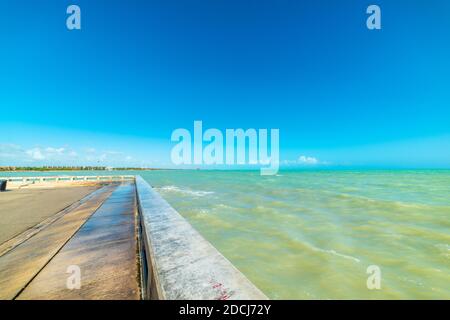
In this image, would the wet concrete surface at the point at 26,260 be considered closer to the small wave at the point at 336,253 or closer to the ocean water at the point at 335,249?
the ocean water at the point at 335,249

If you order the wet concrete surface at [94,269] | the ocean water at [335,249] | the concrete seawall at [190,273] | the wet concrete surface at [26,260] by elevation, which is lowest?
the ocean water at [335,249]

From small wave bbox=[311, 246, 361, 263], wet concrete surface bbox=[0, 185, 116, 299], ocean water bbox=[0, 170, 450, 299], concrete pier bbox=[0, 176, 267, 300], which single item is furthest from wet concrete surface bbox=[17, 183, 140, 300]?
small wave bbox=[311, 246, 361, 263]

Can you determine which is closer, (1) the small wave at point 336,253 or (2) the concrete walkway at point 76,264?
(2) the concrete walkway at point 76,264

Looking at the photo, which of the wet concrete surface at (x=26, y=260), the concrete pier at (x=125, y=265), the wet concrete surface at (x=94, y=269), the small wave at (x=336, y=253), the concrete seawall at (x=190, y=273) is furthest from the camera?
the small wave at (x=336, y=253)

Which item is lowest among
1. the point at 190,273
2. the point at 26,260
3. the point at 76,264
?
the point at 26,260

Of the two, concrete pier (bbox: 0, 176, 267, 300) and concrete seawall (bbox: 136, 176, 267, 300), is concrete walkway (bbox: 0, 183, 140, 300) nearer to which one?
concrete pier (bbox: 0, 176, 267, 300)

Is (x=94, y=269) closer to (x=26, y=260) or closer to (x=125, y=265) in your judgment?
(x=125, y=265)

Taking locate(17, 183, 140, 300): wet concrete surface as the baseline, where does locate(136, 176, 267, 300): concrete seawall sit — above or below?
above

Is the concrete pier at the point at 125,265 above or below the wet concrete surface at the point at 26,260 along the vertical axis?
above

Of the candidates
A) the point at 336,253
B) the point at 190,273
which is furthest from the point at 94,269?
the point at 336,253

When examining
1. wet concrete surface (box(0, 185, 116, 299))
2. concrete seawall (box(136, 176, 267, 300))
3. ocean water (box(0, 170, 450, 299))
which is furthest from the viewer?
ocean water (box(0, 170, 450, 299))

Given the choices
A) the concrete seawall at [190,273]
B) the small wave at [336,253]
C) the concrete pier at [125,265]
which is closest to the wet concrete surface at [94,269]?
the concrete pier at [125,265]
